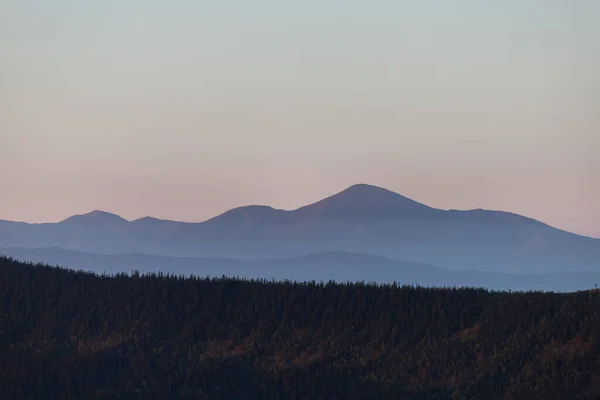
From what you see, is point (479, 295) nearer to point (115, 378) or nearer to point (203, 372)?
point (203, 372)

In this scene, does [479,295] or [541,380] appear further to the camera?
[479,295]

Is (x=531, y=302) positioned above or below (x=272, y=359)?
above

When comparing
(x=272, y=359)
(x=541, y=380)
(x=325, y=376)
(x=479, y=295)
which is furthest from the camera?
(x=479, y=295)

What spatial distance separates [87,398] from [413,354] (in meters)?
6.02

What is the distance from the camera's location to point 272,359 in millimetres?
20172

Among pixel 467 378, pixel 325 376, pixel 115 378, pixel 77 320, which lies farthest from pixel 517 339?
pixel 77 320

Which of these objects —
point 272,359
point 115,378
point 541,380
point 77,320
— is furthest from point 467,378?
point 77,320

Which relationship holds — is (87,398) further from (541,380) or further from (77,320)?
(541,380)

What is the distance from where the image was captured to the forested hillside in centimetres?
1833

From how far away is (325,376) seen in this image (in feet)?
61.9

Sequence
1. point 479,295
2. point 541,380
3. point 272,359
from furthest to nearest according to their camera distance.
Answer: point 479,295 → point 272,359 → point 541,380

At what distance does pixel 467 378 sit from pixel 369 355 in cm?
224

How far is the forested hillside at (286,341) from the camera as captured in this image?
Result: 1833cm

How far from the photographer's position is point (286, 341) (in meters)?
21.0
